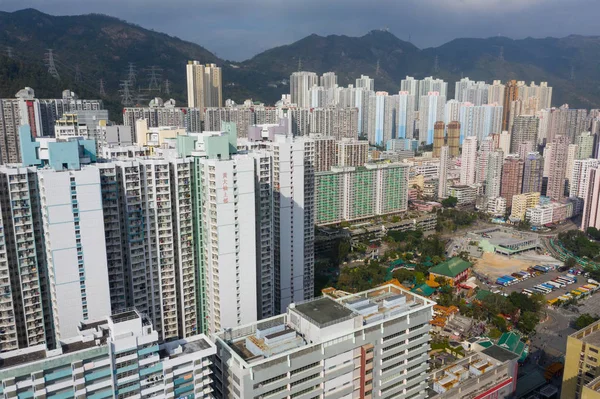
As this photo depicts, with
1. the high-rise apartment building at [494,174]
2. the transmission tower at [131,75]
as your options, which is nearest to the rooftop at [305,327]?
the high-rise apartment building at [494,174]

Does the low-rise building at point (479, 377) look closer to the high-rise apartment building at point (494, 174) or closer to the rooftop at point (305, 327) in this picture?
the rooftop at point (305, 327)

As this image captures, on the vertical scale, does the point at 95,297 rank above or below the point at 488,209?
above

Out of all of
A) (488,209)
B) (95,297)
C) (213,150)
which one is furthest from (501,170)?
(95,297)

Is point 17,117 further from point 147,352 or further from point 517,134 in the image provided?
point 517,134

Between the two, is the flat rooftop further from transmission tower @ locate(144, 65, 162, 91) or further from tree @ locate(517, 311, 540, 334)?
transmission tower @ locate(144, 65, 162, 91)

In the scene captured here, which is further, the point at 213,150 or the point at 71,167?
the point at 213,150

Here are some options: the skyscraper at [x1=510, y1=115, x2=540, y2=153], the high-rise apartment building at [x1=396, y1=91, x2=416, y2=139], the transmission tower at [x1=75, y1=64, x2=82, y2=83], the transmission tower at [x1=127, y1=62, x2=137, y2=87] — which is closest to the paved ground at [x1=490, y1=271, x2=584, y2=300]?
the skyscraper at [x1=510, y1=115, x2=540, y2=153]

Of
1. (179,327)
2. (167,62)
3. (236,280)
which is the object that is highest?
(167,62)
